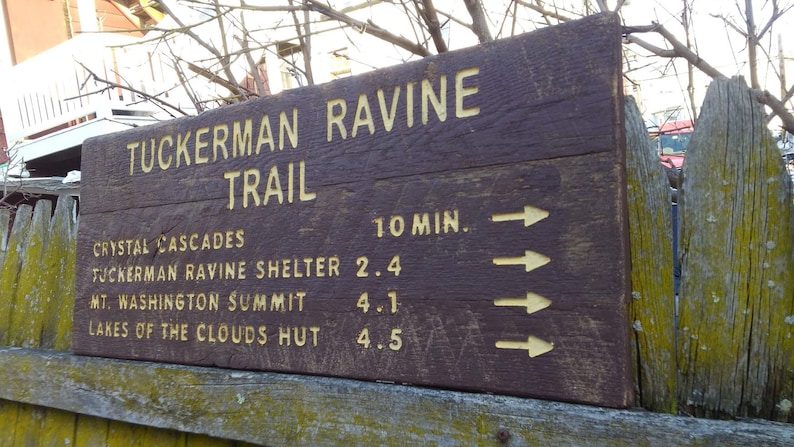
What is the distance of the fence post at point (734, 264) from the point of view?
1.24 m

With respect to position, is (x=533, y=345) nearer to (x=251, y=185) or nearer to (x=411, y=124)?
(x=411, y=124)

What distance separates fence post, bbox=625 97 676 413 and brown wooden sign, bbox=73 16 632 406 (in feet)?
0.39

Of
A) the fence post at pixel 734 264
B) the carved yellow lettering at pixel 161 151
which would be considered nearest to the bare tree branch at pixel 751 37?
the fence post at pixel 734 264

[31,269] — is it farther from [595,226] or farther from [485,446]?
[595,226]

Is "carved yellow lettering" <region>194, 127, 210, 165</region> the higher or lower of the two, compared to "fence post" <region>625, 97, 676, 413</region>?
higher

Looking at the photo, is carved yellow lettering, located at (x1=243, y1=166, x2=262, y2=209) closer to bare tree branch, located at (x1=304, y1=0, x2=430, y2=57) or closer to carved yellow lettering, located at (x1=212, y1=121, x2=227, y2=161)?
carved yellow lettering, located at (x1=212, y1=121, x2=227, y2=161)

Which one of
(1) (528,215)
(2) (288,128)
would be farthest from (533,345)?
(2) (288,128)

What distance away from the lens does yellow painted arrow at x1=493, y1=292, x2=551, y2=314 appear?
1.34 m

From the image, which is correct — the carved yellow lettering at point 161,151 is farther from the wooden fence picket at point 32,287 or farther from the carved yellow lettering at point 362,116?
the wooden fence picket at point 32,287

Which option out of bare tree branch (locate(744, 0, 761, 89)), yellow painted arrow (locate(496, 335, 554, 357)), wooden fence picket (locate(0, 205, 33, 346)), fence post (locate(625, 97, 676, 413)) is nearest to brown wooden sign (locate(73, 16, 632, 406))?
yellow painted arrow (locate(496, 335, 554, 357))

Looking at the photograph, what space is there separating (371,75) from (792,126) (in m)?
1.63

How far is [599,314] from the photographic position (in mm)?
1270

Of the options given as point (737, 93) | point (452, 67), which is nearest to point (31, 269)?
point (452, 67)

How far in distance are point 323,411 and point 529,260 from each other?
0.76 meters
